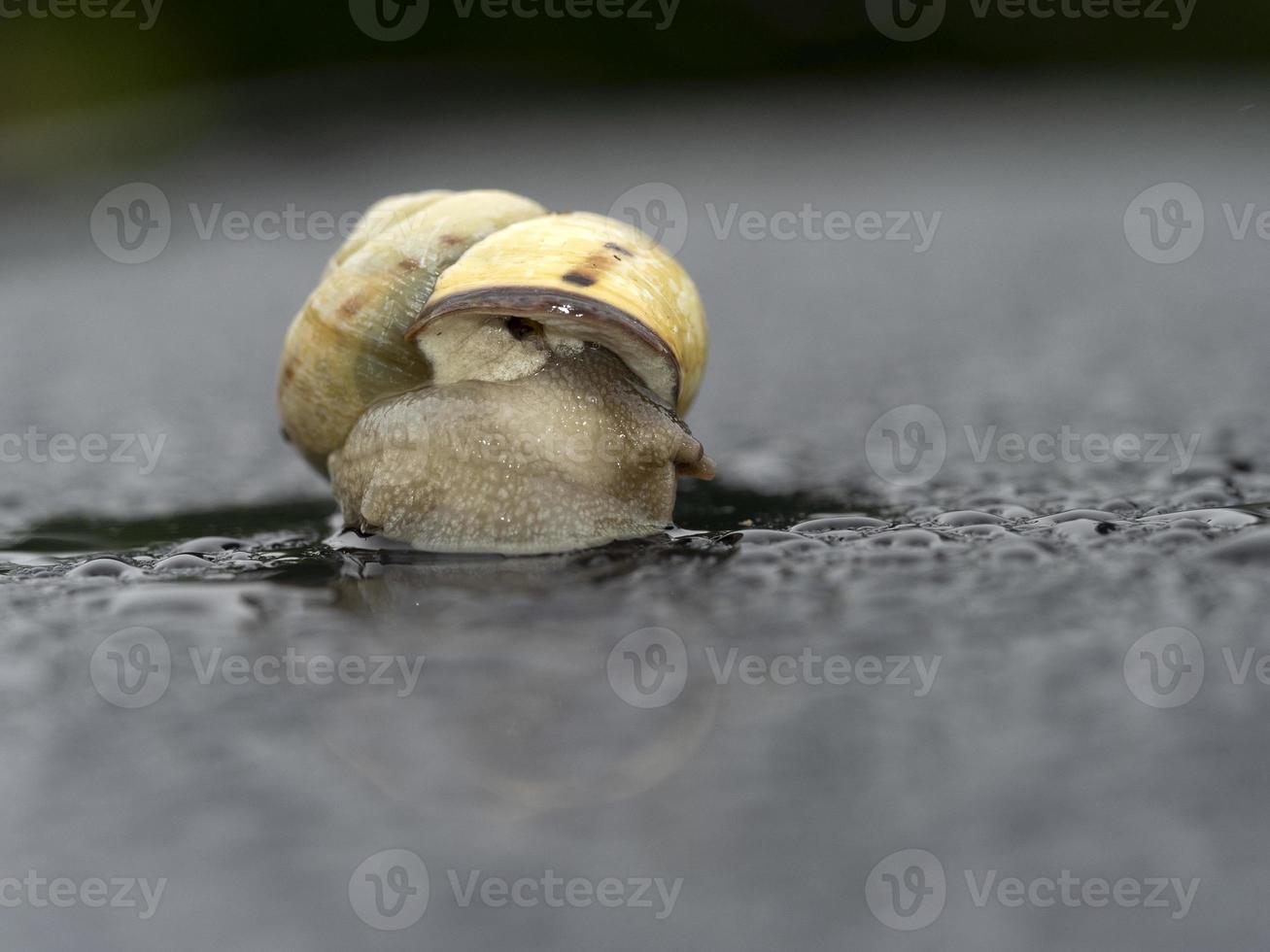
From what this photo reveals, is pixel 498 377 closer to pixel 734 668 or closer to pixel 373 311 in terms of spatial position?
pixel 373 311

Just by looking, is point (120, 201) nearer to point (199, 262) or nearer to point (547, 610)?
point (199, 262)

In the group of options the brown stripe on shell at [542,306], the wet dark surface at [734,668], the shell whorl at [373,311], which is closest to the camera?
the wet dark surface at [734,668]

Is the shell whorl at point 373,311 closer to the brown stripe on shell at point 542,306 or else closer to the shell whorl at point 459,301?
the shell whorl at point 459,301

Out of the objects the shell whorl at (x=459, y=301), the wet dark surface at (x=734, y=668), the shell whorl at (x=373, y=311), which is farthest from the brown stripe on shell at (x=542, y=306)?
the wet dark surface at (x=734, y=668)

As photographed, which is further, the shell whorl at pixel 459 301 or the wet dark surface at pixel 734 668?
the shell whorl at pixel 459 301

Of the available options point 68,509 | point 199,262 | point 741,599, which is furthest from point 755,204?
point 741,599

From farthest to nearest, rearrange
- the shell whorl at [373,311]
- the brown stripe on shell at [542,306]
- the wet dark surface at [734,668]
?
1. the shell whorl at [373,311]
2. the brown stripe on shell at [542,306]
3. the wet dark surface at [734,668]
